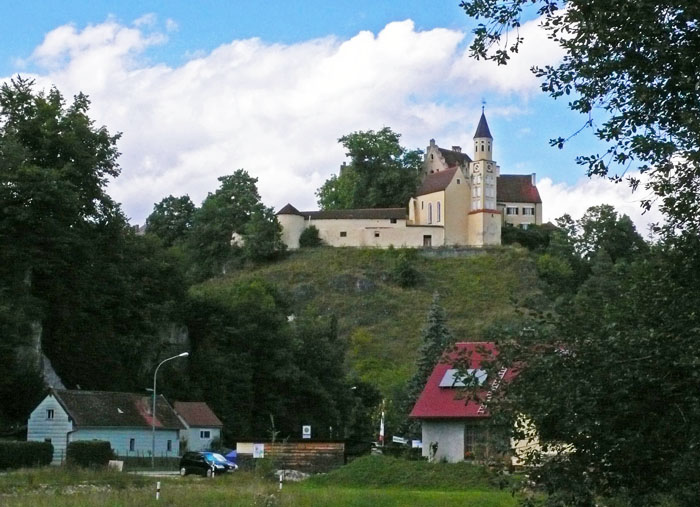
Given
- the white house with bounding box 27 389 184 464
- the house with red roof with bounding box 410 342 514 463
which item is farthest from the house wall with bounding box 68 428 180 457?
the house with red roof with bounding box 410 342 514 463

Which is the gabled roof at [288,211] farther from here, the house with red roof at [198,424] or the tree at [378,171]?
the house with red roof at [198,424]

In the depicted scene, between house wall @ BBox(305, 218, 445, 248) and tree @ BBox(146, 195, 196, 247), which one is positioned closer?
house wall @ BBox(305, 218, 445, 248)

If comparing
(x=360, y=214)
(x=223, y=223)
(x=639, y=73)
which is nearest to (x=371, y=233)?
(x=360, y=214)

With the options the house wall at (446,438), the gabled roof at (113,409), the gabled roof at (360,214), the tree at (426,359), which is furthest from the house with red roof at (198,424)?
the gabled roof at (360,214)

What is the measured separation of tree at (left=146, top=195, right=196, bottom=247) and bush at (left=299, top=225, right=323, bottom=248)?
1581 centimetres

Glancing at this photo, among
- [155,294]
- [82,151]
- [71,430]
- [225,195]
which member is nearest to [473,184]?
[225,195]

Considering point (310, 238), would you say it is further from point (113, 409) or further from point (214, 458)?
point (214, 458)

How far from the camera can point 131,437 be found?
54969 millimetres

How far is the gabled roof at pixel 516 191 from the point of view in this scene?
5394 inches

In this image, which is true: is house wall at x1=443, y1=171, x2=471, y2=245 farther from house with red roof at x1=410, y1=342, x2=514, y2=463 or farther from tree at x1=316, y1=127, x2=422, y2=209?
house with red roof at x1=410, y1=342, x2=514, y2=463

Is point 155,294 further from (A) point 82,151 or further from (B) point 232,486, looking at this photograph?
(B) point 232,486

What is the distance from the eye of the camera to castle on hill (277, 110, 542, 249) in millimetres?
128875

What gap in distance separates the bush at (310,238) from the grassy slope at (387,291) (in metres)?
1.98

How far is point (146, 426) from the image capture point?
55188mm
